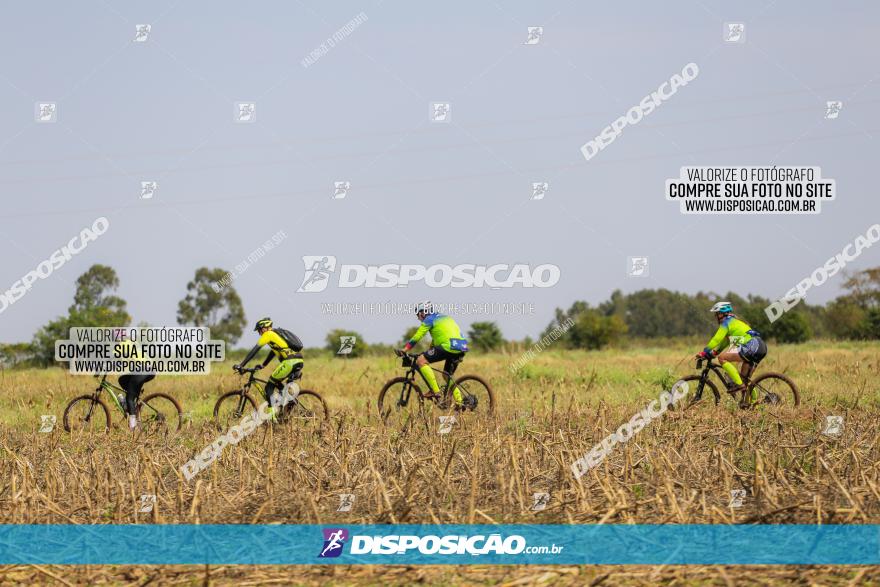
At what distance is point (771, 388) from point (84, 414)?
42.4ft

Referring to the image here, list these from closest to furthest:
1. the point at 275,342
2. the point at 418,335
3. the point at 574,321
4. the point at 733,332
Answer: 1. the point at 418,335
2. the point at 275,342
3. the point at 733,332
4. the point at 574,321

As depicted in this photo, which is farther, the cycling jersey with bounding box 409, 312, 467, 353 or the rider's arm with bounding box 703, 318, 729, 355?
the rider's arm with bounding box 703, 318, 729, 355

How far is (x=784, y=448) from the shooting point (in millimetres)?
11164

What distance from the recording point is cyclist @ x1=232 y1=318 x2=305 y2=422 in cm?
1702

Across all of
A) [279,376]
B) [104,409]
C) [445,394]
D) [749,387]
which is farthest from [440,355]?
[104,409]

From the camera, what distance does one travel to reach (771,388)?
18375mm

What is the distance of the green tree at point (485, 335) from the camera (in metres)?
48.8

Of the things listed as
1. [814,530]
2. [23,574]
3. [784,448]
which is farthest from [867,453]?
[23,574]

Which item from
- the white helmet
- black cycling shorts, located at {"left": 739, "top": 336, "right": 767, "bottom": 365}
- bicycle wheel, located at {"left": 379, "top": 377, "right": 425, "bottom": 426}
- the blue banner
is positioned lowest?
the blue banner

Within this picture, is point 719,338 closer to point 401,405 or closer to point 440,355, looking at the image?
point 440,355

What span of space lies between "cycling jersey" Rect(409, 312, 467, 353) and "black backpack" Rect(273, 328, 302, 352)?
2.07 meters

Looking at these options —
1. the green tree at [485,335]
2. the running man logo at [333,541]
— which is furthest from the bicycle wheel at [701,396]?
the green tree at [485,335]

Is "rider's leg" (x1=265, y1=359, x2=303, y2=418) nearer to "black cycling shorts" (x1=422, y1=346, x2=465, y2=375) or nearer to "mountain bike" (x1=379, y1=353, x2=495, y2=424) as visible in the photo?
"mountain bike" (x1=379, y1=353, x2=495, y2=424)

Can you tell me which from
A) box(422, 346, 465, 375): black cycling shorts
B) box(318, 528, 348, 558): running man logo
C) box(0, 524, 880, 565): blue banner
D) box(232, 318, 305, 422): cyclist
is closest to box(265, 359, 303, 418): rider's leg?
box(232, 318, 305, 422): cyclist
